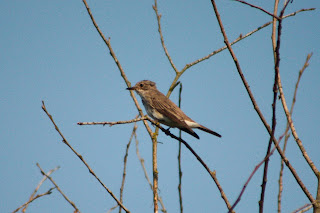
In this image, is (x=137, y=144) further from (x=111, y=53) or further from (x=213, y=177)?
(x=213, y=177)

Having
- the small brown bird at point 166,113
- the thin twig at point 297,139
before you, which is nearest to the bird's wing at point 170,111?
the small brown bird at point 166,113

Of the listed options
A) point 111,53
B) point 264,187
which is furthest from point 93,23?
point 264,187

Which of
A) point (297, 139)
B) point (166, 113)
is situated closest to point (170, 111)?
point (166, 113)

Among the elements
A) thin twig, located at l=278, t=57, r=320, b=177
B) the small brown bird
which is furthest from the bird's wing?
thin twig, located at l=278, t=57, r=320, b=177

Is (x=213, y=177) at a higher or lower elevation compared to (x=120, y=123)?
lower

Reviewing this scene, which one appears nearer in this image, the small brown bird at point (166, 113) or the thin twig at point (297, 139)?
the thin twig at point (297, 139)

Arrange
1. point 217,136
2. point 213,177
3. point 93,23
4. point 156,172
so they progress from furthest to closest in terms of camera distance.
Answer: point 217,136 → point 93,23 → point 156,172 → point 213,177

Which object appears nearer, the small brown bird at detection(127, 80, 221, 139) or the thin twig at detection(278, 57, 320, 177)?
the thin twig at detection(278, 57, 320, 177)

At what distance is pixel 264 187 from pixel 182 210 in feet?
4.77

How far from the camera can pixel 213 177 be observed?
3070 mm

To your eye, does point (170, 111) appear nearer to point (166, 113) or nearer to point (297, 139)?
point (166, 113)

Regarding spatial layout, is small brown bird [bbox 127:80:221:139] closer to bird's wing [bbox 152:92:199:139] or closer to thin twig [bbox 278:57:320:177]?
bird's wing [bbox 152:92:199:139]

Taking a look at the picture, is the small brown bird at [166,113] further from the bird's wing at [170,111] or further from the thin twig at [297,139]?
the thin twig at [297,139]

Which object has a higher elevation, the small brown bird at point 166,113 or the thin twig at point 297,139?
the small brown bird at point 166,113
